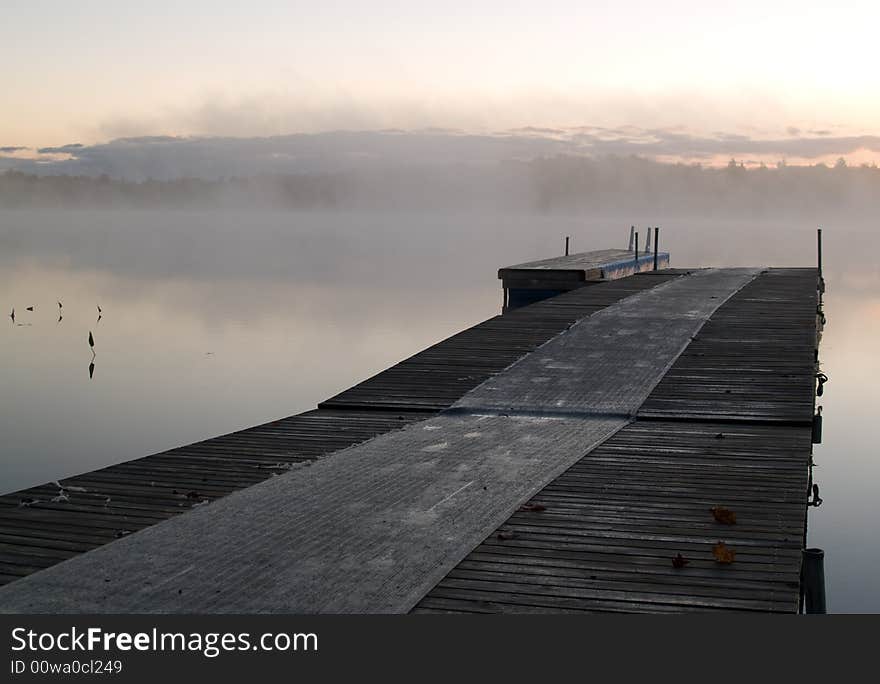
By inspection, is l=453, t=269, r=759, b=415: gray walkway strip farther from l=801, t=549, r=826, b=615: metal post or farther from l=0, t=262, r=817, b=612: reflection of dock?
l=801, t=549, r=826, b=615: metal post

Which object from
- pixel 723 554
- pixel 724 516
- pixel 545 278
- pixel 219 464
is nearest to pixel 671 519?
pixel 724 516

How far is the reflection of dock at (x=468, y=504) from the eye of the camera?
705 cm

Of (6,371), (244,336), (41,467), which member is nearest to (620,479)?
(41,467)

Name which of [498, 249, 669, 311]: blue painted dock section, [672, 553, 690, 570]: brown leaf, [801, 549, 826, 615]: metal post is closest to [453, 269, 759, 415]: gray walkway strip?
[801, 549, 826, 615]: metal post

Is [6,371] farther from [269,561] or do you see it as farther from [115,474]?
[269,561]

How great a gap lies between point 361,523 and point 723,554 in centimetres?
271

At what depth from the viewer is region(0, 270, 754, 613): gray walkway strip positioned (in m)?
6.93

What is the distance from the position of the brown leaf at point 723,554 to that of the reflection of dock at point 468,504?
0.06m

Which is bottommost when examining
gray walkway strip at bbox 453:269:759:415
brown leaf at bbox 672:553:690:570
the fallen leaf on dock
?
brown leaf at bbox 672:553:690:570

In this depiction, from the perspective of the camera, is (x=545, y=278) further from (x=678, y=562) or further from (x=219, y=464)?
(x=678, y=562)

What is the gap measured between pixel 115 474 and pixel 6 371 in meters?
19.2

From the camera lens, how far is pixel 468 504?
9039 mm

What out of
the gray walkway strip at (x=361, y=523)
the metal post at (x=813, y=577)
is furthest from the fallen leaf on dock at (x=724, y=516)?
the gray walkway strip at (x=361, y=523)

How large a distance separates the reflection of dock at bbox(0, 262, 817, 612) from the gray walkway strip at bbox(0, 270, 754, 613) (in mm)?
24
